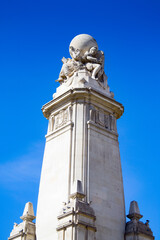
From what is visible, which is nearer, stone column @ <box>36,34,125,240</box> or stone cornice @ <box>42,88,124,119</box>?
stone column @ <box>36,34,125,240</box>

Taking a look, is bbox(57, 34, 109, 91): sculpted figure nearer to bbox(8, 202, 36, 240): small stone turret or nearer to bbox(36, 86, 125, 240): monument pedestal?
bbox(36, 86, 125, 240): monument pedestal

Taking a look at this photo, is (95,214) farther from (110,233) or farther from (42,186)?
(42,186)

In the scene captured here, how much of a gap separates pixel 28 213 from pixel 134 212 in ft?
23.8

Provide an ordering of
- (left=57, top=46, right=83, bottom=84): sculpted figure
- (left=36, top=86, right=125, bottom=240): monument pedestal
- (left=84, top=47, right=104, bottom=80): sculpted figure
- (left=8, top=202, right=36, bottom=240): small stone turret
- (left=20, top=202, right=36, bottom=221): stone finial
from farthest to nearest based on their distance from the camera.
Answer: (left=57, top=46, right=83, bottom=84): sculpted figure
(left=84, top=47, right=104, bottom=80): sculpted figure
(left=20, top=202, right=36, bottom=221): stone finial
(left=8, top=202, right=36, bottom=240): small stone turret
(left=36, top=86, right=125, bottom=240): monument pedestal

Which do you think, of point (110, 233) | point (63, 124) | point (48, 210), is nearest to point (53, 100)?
point (63, 124)

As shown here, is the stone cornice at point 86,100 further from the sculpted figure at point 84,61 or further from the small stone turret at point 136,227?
the small stone turret at point 136,227

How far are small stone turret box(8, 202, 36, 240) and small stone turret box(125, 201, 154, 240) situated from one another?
6377 mm

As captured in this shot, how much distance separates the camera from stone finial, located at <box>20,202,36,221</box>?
27.5m

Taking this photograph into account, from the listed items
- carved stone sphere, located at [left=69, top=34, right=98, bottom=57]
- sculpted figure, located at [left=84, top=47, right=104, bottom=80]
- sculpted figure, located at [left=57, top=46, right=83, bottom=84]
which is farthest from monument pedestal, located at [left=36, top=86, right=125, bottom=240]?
carved stone sphere, located at [left=69, top=34, right=98, bottom=57]

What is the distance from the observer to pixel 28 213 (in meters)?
27.7

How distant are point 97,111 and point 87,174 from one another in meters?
5.64

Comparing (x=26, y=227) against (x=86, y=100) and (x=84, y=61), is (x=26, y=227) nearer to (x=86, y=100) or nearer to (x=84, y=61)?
(x=86, y=100)

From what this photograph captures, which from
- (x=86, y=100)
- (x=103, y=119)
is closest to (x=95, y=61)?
(x=86, y=100)

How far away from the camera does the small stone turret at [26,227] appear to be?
26.6 metres
